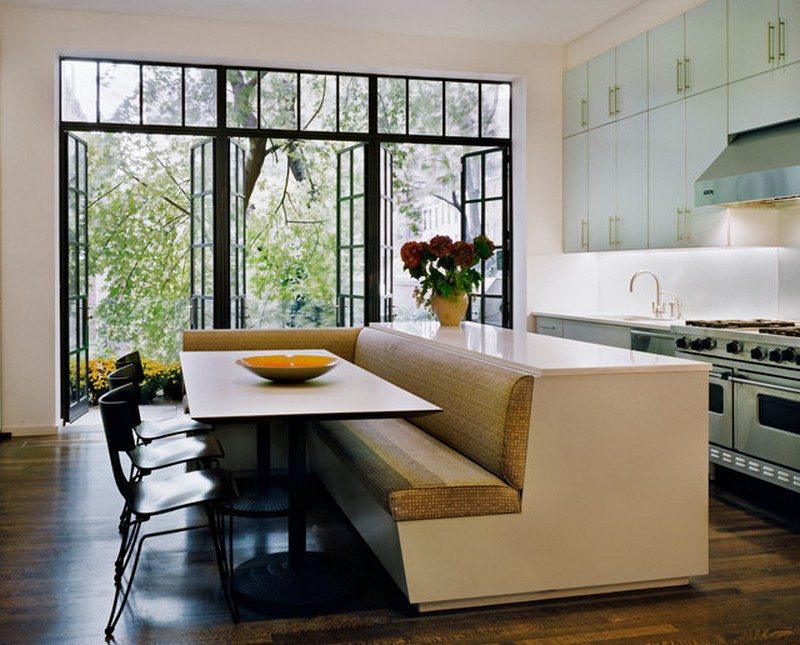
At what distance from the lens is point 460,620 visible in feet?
9.58

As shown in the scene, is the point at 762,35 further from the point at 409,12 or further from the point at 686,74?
the point at 409,12

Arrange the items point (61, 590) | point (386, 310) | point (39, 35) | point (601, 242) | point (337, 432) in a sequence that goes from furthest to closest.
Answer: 1. point (386, 310)
2. point (601, 242)
3. point (39, 35)
4. point (337, 432)
5. point (61, 590)

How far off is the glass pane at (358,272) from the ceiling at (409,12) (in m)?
1.76

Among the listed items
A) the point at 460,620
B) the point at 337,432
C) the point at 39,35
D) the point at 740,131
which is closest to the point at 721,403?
the point at 740,131

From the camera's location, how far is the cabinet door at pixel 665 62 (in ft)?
18.3

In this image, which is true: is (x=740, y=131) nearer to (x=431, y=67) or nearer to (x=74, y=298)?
(x=431, y=67)

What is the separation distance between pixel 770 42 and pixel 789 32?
0.15 m

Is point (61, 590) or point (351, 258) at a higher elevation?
point (351, 258)

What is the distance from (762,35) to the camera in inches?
186

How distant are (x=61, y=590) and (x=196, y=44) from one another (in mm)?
4461

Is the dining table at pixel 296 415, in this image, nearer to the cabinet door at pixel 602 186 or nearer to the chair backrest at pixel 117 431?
the chair backrest at pixel 117 431

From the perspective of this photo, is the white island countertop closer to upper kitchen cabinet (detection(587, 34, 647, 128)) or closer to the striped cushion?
the striped cushion

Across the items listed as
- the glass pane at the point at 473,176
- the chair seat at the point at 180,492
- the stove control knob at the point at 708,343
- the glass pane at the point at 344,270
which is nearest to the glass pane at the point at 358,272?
the glass pane at the point at 344,270

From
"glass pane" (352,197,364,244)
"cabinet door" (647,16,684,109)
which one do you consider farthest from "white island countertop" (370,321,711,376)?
"glass pane" (352,197,364,244)
